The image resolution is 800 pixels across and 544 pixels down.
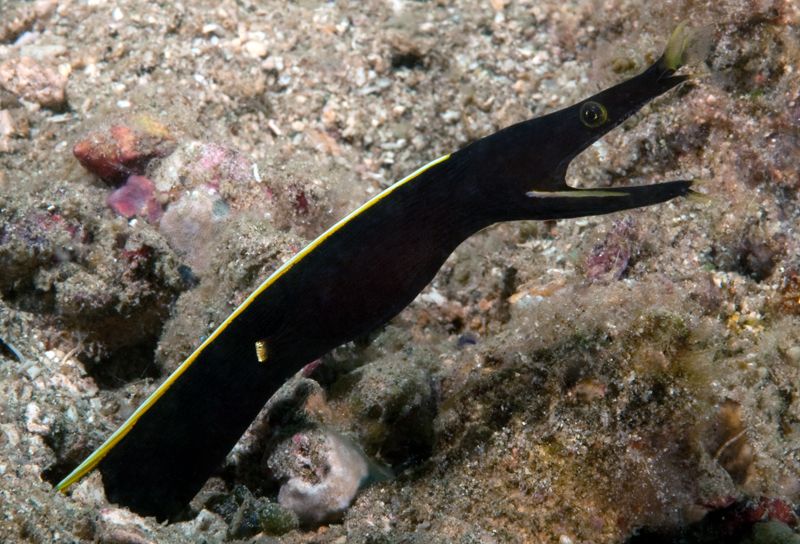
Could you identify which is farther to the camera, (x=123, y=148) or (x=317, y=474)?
(x=123, y=148)

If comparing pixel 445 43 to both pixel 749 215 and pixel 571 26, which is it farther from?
pixel 749 215

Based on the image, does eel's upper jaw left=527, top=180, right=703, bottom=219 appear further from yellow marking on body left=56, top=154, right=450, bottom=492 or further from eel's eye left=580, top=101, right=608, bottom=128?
yellow marking on body left=56, top=154, right=450, bottom=492

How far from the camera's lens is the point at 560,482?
256cm

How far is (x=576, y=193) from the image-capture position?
242cm

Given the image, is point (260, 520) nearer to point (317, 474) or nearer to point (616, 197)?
point (317, 474)

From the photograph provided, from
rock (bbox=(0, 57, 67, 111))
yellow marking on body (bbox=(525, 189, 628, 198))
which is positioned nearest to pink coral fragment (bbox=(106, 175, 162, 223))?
A: rock (bbox=(0, 57, 67, 111))

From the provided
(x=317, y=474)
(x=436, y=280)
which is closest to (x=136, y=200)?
(x=436, y=280)

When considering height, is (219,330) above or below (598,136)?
below

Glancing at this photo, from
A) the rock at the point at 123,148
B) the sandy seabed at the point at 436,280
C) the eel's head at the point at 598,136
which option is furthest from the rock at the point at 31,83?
the eel's head at the point at 598,136

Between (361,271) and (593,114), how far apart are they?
1.13m

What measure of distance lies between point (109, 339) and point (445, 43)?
143 inches

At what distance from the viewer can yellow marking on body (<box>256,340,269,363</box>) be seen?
267cm

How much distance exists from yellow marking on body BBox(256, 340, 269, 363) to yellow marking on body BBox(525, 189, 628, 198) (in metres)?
1.31

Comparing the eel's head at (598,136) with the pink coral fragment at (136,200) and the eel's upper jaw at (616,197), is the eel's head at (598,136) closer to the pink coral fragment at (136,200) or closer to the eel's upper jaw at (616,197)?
the eel's upper jaw at (616,197)
